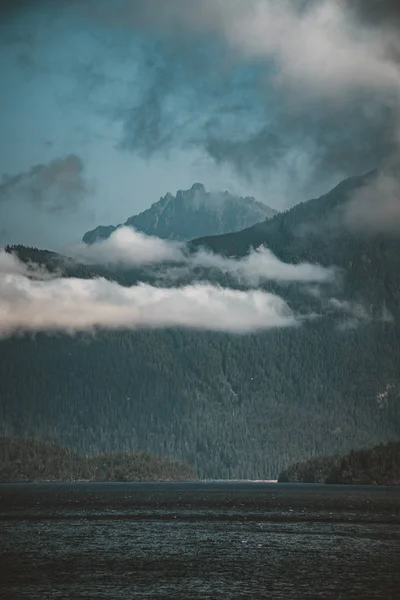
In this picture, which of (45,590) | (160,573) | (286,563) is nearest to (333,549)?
(286,563)

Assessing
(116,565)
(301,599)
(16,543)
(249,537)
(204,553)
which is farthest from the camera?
(249,537)

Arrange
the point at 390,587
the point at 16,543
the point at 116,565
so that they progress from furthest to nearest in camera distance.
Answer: the point at 16,543 → the point at 116,565 → the point at 390,587

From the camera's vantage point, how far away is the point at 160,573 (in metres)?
138

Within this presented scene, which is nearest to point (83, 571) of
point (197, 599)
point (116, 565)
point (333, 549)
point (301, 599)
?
point (116, 565)

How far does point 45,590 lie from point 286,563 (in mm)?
45410

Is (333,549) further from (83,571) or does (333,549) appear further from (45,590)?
(45,590)

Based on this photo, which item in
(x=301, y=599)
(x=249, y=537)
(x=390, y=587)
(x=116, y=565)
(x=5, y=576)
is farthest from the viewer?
(x=249, y=537)

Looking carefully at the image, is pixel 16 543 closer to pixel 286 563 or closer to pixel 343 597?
pixel 286 563

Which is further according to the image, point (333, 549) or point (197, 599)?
point (333, 549)

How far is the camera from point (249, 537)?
194m

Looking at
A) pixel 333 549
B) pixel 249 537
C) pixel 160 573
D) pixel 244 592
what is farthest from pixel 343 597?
pixel 249 537

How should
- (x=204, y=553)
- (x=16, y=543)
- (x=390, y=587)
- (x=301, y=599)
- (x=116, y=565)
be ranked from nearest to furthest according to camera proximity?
(x=301, y=599), (x=390, y=587), (x=116, y=565), (x=204, y=553), (x=16, y=543)

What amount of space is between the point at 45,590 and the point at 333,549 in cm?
6633

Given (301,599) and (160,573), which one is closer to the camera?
(301,599)
